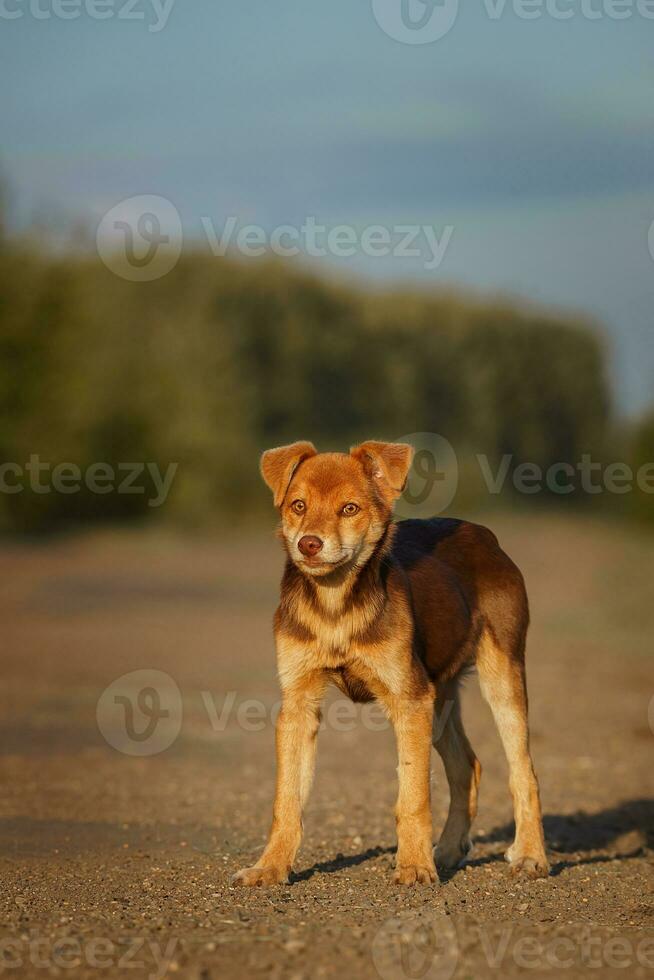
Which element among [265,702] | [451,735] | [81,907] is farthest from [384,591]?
[265,702]

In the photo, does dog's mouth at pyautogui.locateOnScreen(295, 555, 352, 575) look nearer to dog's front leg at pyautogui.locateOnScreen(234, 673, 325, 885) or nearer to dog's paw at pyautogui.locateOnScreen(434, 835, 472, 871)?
dog's front leg at pyautogui.locateOnScreen(234, 673, 325, 885)

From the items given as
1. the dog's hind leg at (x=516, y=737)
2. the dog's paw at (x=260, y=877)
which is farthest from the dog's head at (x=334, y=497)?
the dog's paw at (x=260, y=877)

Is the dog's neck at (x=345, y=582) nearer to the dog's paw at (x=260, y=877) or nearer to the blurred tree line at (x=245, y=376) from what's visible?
the dog's paw at (x=260, y=877)

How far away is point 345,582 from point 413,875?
1.45 m

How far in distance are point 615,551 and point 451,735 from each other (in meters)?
34.8

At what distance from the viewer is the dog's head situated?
7.38m

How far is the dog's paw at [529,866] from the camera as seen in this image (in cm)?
815

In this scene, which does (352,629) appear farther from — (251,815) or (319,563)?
(251,815)

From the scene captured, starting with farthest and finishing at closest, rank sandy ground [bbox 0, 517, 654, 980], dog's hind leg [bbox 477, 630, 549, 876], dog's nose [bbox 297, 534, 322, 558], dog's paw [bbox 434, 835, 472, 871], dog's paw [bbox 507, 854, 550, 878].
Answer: dog's paw [bbox 434, 835, 472, 871] < dog's hind leg [bbox 477, 630, 549, 876] < dog's paw [bbox 507, 854, 550, 878] < dog's nose [bbox 297, 534, 322, 558] < sandy ground [bbox 0, 517, 654, 980]

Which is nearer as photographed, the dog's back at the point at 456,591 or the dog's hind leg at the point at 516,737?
the dog's back at the point at 456,591

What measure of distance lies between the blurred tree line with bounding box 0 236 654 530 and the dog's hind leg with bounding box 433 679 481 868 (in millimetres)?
29919

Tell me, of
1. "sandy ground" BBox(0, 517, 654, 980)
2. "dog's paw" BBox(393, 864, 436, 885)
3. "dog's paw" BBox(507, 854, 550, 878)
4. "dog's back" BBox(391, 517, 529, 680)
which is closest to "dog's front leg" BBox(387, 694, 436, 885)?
"dog's paw" BBox(393, 864, 436, 885)

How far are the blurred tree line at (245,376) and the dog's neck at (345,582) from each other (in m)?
30.6

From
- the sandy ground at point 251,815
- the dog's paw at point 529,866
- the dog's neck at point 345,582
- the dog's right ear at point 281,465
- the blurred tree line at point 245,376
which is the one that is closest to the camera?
the sandy ground at point 251,815
